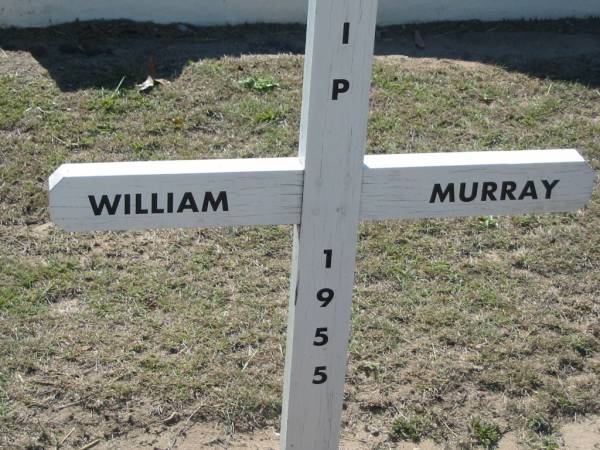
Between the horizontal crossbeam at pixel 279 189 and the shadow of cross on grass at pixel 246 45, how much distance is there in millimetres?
4311

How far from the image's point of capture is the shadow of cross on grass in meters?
7.38

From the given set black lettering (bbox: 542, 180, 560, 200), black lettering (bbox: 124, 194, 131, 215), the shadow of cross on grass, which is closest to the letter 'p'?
black lettering (bbox: 124, 194, 131, 215)

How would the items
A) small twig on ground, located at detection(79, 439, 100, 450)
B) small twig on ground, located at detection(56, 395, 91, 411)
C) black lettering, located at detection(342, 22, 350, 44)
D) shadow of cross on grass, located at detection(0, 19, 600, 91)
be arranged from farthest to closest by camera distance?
shadow of cross on grass, located at detection(0, 19, 600, 91) → small twig on ground, located at detection(56, 395, 91, 411) → small twig on ground, located at detection(79, 439, 100, 450) → black lettering, located at detection(342, 22, 350, 44)

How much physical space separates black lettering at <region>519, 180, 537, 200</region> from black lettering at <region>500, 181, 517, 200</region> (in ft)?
0.12

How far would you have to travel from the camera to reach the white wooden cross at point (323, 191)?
2.89 meters

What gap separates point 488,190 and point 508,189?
0.07 meters

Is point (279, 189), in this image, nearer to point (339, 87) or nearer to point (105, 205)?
point (339, 87)

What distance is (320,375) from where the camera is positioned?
3322mm

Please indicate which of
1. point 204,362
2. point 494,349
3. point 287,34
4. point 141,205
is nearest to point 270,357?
point 204,362

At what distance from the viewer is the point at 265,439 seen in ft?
13.9

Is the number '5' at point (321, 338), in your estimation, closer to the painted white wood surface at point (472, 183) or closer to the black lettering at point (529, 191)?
the painted white wood surface at point (472, 183)

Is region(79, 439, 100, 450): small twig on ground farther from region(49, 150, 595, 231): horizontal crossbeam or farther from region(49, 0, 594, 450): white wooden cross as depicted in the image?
region(49, 150, 595, 231): horizontal crossbeam

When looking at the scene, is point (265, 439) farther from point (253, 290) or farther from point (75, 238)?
point (75, 238)

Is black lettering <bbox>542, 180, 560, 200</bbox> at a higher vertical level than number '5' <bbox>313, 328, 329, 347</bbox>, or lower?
higher
